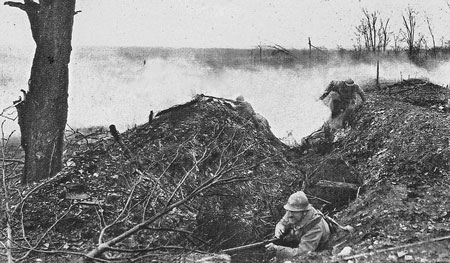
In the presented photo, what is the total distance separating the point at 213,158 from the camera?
26.9ft

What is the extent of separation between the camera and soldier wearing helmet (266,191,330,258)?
5.42 m

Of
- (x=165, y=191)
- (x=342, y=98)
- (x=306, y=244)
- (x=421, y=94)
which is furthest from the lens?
(x=421, y=94)

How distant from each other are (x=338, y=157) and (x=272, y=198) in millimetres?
2006

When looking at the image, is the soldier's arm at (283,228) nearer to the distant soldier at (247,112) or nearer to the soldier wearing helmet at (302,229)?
the soldier wearing helmet at (302,229)

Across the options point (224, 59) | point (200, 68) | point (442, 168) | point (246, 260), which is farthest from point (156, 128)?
point (224, 59)

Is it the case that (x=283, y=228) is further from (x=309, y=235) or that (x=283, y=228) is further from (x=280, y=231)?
(x=309, y=235)

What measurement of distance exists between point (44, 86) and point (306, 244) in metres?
4.72

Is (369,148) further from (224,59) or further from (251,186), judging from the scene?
(224,59)

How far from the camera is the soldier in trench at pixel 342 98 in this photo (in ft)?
36.3

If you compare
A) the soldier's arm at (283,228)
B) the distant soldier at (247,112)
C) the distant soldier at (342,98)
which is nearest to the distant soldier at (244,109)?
the distant soldier at (247,112)

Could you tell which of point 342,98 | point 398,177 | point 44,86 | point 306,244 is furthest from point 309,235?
point 342,98

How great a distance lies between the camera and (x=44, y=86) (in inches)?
293

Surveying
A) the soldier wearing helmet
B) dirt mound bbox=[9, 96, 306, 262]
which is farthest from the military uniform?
dirt mound bbox=[9, 96, 306, 262]

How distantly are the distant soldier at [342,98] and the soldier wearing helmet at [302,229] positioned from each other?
588 centimetres
